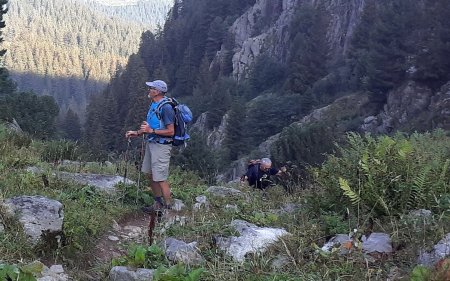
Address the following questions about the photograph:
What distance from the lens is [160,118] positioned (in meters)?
6.79

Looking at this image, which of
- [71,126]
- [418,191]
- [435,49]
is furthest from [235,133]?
[418,191]

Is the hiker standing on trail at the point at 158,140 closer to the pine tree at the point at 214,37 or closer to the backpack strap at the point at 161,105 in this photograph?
the backpack strap at the point at 161,105

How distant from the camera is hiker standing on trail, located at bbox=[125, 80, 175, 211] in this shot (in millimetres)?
6723

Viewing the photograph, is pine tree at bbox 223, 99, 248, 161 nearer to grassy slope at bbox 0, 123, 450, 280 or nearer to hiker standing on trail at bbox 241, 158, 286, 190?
hiker standing on trail at bbox 241, 158, 286, 190

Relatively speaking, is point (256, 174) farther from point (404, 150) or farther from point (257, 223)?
point (404, 150)

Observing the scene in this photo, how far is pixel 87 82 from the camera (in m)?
179

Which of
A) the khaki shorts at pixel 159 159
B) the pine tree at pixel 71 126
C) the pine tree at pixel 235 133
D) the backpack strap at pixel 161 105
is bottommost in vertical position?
the pine tree at pixel 71 126

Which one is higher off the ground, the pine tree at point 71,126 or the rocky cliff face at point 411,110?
the rocky cliff face at point 411,110

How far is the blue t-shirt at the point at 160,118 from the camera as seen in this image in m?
6.72

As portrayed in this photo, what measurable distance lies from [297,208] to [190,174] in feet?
13.2

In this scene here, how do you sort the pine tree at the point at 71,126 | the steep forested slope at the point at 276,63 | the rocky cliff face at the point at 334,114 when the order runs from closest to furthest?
the steep forested slope at the point at 276,63, the rocky cliff face at the point at 334,114, the pine tree at the point at 71,126

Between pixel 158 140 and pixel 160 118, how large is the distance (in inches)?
11.1

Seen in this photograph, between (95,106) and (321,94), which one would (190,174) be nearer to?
(321,94)

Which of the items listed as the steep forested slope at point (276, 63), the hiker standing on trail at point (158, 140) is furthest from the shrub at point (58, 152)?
the steep forested slope at point (276, 63)
